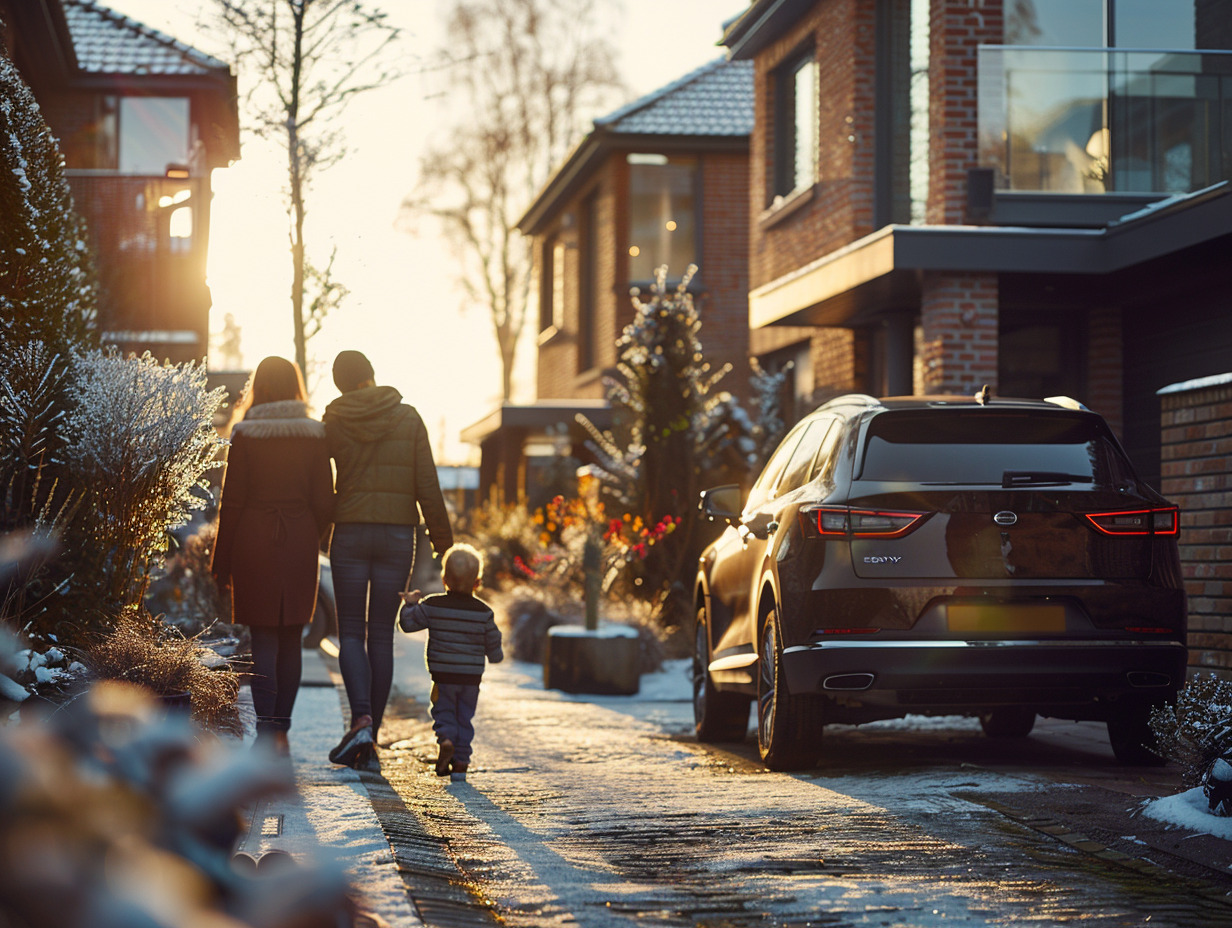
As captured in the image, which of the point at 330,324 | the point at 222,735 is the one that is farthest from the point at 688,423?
the point at 222,735

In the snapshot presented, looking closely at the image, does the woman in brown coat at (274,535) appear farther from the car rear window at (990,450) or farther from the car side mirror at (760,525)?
the car rear window at (990,450)

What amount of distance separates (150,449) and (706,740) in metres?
3.56

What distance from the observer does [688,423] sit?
50.9 ft

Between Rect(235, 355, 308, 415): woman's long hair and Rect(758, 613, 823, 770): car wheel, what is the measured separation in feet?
8.37

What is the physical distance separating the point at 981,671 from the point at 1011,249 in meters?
6.17

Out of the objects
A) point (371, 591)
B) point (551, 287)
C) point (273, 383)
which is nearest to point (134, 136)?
point (551, 287)

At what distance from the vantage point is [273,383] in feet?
23.7

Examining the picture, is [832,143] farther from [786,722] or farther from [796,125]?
[786,722]

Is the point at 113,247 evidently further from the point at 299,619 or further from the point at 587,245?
the point at 299,619

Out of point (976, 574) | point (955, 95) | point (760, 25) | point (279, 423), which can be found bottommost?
point (976, 574)

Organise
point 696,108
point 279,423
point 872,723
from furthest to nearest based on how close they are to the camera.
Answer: point 696,108 < point 872,723 < point 279,423

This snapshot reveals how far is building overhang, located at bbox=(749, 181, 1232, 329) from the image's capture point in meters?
10.4

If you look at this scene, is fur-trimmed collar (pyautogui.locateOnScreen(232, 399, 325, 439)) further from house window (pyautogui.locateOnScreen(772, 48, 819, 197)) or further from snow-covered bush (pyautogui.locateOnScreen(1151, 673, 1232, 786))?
house window (pyautogui.locateOnScreen(772, 48, 819, 197))

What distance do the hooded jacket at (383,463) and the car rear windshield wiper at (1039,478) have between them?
265 centimetres
